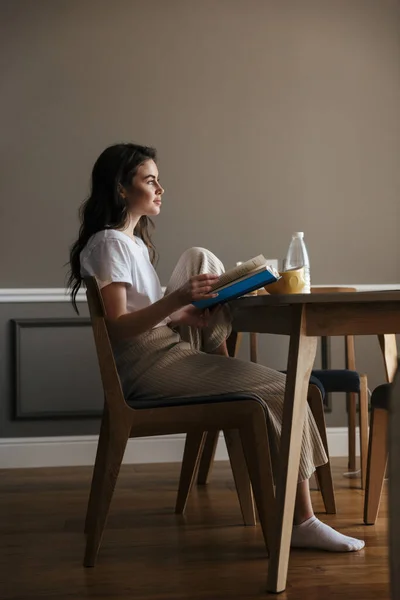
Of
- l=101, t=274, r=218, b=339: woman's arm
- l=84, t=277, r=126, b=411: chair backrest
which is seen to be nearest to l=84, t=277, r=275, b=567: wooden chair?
l=84, t=277, r=126, b=411: chair backrest

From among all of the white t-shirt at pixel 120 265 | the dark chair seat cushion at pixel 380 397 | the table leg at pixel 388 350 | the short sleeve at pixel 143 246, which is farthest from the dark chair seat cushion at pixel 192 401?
the table leg at pixel 388 350

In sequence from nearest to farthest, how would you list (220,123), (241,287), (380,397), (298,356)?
(298,356) → (241,287) → (380,397) → (220,123)

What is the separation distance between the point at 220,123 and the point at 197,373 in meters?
2.12

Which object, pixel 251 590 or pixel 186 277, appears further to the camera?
pixel 186 277

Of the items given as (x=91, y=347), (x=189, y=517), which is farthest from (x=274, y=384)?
(x=91, y=347)

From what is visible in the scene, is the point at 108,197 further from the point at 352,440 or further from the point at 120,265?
the point at 352,440

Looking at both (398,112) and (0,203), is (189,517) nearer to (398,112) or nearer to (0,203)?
(0,203)

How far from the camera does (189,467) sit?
108 inches

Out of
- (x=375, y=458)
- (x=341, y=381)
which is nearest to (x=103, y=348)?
(x=375, y=458)

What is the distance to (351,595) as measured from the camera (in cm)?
186

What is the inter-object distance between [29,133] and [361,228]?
1.63 m

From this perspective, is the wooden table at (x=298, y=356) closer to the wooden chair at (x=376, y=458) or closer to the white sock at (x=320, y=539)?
the white sock at (x=320, y=539)

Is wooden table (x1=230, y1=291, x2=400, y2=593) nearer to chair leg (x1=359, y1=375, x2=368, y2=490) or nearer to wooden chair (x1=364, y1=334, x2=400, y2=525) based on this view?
wooden chair (x1=364, y1=334, x2=400, y2=525)

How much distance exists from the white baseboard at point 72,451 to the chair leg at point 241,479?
135 centimetres
